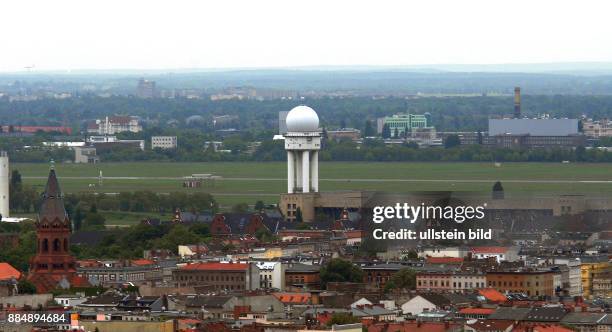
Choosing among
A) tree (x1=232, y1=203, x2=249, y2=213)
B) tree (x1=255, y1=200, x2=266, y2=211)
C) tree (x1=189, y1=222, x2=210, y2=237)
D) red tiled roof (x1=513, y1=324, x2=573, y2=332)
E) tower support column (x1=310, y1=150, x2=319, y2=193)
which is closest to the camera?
red tiled roof (x1=513, y1=324, x2=573, y2=332)

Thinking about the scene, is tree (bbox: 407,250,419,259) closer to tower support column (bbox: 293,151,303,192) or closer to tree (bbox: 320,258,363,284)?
tree (bbox: 320,258,363,284)

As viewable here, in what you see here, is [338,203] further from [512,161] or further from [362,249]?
[512,161]

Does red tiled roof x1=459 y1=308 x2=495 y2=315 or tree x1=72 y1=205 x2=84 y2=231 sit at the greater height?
red tiled roof x1=459 y1=308 x2=495 y2=315

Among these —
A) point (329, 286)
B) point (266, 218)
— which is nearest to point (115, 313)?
point (329, 286)

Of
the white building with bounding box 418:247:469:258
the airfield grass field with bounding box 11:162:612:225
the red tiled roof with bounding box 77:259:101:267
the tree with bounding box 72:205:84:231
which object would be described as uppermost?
the red tiled roof with bounding box 77:259:101:267

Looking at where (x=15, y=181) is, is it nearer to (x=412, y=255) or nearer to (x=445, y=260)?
(x=412, y=255)

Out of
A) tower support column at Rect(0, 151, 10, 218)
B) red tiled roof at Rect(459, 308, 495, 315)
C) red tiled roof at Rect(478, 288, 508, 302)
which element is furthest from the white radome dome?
red tiled roof at Rect(459, 308, 495, 315)
